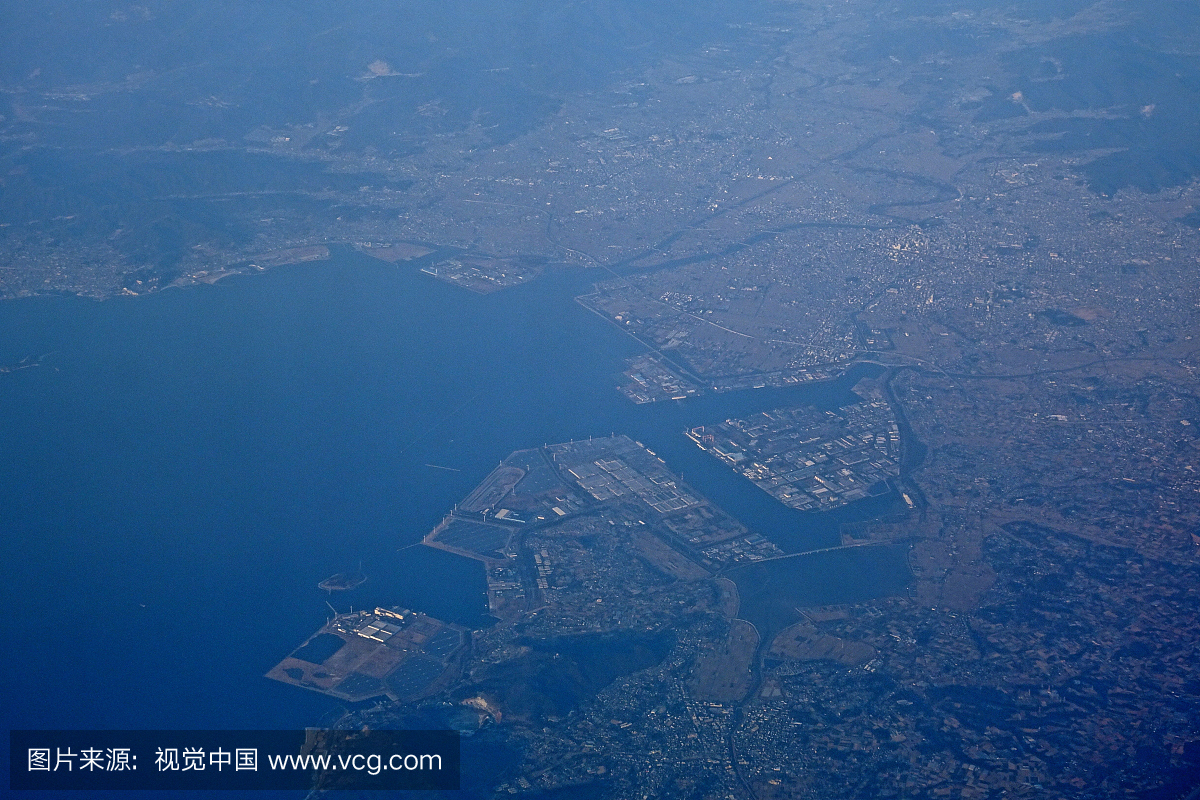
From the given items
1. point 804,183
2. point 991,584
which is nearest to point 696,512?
point 991,584

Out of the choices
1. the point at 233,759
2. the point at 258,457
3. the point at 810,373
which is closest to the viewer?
the point at 233,759

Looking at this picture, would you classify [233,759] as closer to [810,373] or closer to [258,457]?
[258,457]

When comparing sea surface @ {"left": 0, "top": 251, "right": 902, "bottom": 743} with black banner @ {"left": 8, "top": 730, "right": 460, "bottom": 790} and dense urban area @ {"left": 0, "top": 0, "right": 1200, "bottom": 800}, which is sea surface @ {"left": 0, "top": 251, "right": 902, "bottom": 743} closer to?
black banner @ {"left": 8, "top": 730, "right": 460, "bottom": 790}

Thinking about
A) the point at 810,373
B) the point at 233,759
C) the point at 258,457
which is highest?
the point at 810,373

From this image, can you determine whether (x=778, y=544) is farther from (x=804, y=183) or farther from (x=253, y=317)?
(x=804, y=183)

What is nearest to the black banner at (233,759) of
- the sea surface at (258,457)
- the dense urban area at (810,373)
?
the sea surface at (258,457)

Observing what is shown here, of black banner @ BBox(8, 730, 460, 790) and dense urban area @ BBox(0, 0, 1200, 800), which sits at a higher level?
dense urban area @ BBox(0, 0, 1200, 800)

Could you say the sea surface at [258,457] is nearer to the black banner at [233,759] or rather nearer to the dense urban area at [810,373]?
the black banner at [233,759]

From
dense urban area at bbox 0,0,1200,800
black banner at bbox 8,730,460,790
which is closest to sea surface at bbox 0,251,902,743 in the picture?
black banner at bbox 8,730,460,790

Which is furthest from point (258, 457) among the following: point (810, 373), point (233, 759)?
point (810, 373)
